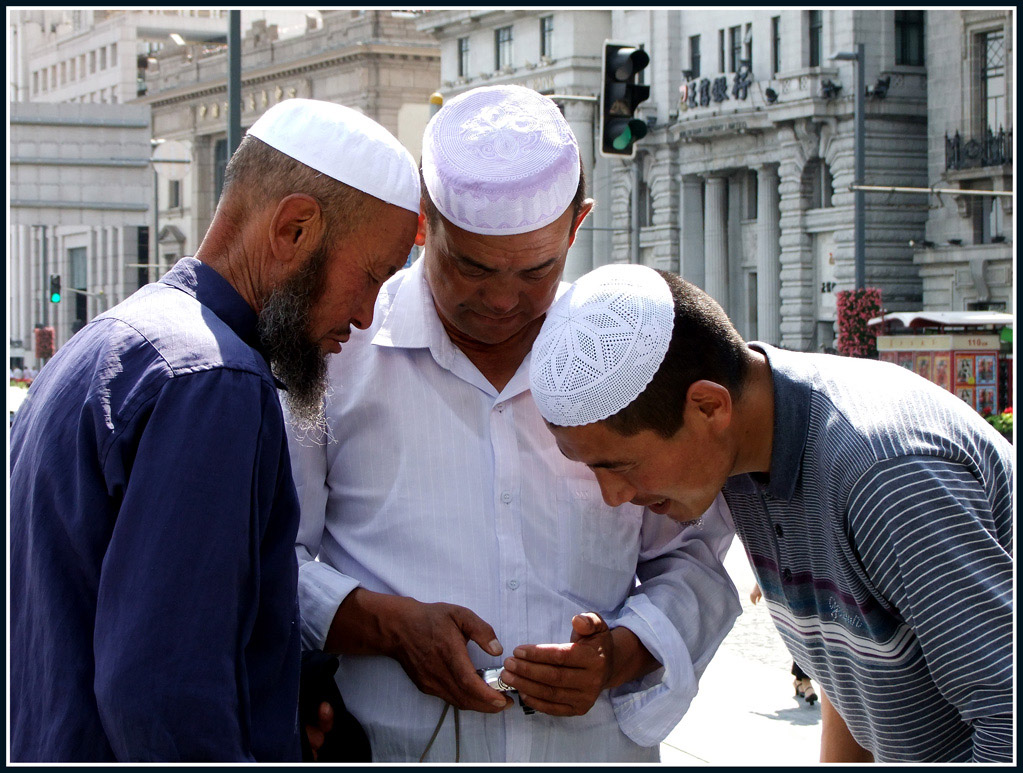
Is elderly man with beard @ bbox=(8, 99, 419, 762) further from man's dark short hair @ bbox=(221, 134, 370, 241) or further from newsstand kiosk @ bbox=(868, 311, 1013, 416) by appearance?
newsstand kiosk @ bbox=(868, 311, 1013, 416)

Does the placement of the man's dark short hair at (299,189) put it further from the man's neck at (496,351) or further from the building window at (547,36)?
the building window at (547,36)

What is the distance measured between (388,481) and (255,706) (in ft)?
2.28

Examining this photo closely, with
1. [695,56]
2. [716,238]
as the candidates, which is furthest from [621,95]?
[695,56]

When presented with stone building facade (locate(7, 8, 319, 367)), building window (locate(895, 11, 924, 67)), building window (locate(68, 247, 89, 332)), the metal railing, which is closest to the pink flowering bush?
the metal railing

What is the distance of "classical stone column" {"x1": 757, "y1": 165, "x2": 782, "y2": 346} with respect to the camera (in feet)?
140

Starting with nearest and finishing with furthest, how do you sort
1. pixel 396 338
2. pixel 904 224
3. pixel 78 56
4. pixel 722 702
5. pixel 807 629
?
pixel 807 629, pixel 396 338, pixel 722 702, pixel 904 224, pixel 78 56

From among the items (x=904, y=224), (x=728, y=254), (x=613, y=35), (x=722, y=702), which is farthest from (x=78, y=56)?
(x=722, y=702)

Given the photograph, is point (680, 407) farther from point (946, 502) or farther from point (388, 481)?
point (388, 481)

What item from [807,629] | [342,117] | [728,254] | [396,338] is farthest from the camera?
[728,254]

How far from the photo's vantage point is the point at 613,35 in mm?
50219

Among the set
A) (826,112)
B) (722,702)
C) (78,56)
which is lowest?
(722,702)

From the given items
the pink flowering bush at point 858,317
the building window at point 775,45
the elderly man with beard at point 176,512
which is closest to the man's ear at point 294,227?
the elderly man with beard at point 176,512

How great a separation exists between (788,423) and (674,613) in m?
0.52

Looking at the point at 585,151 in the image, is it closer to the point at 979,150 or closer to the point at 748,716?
the point at 979,150
